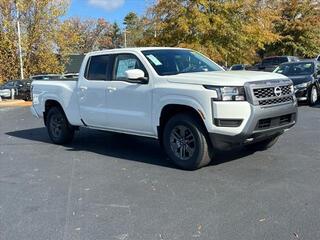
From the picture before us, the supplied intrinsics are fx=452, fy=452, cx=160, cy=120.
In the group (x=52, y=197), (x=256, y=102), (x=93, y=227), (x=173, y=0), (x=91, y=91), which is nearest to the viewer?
(x=93, y=227)

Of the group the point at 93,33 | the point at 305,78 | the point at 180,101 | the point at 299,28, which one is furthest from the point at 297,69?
the point at 93,33

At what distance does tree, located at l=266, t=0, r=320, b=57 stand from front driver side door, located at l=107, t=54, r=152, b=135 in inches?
1351

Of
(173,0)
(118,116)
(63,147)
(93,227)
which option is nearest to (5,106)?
(173,0)

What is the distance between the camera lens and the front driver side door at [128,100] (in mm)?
7168

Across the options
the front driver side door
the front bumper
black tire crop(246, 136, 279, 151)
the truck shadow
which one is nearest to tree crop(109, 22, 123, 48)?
the truck shadow

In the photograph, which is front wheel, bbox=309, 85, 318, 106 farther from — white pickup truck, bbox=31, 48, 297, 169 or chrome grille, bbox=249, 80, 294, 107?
chrome grille, bbox=249, 80, 294, 107

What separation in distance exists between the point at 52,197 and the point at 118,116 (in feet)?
7.74

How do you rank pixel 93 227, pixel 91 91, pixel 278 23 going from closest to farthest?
1. pixel 93 227
2. pixel 91 91
3. pixel 278 23

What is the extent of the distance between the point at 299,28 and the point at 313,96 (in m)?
26.7

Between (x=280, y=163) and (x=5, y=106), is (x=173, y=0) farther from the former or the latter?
(x=280, y=163)

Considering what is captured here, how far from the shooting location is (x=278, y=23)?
3984cm

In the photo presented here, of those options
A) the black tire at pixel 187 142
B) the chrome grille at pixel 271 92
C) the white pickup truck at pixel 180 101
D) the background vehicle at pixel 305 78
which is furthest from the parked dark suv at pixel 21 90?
the chrome grille at pixel 271 92

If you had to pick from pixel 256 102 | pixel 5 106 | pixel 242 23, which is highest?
pixel 242 23

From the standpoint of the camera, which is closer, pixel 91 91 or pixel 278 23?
pixel 91 91
